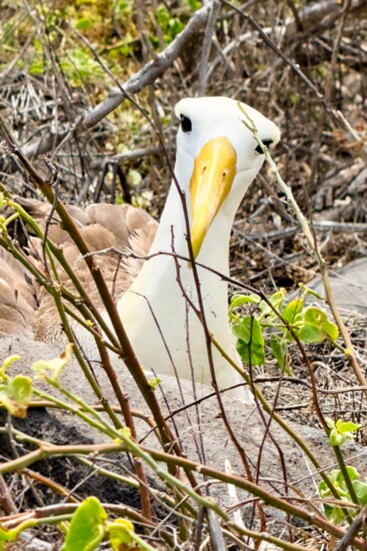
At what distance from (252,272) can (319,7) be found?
5.00ft

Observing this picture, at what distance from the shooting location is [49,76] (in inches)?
233

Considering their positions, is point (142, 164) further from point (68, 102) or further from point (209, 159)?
point (209, 159)

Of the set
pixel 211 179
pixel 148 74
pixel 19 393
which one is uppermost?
pixel 19 393

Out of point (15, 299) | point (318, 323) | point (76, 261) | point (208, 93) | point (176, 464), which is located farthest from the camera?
point (208, 93)

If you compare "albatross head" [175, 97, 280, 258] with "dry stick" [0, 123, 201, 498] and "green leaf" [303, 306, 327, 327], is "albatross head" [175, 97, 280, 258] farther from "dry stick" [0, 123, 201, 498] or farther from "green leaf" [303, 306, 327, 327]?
"dry stick" [0, 123, 201, 498]

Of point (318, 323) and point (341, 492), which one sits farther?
point (318, 323)

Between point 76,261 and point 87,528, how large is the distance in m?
2.07

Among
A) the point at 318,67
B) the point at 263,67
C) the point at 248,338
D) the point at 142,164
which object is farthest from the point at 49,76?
the point at 248,338

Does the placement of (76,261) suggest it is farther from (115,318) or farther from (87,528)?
(87,528)

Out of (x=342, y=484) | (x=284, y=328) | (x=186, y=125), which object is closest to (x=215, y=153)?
(x=186, y=125)

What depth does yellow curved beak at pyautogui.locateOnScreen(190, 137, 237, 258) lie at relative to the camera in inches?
126

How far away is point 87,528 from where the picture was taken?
1.63 m

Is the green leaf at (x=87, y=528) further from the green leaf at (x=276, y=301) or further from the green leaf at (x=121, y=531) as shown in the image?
the green leaf at (x=276, y=301)

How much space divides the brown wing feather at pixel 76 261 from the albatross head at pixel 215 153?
1.01ft
